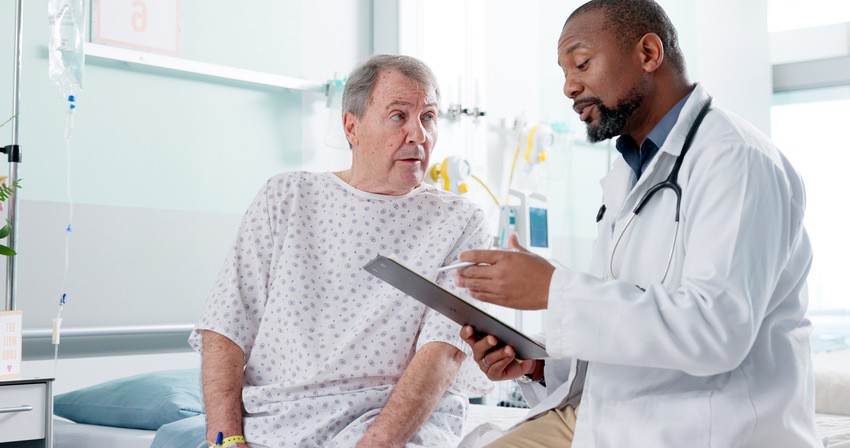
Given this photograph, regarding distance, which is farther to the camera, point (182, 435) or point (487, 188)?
point (487, 188)

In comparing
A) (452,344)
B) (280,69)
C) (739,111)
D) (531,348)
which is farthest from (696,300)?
(739,111)

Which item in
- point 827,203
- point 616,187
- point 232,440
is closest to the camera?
point 616,187

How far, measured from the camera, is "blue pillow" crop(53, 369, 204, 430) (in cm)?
233

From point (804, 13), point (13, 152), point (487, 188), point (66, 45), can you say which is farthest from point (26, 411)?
point (804, 13)

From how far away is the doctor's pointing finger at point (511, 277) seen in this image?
49.7 inches

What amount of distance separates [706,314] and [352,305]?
81 centimetres

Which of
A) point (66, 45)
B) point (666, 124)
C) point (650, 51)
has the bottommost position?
point (666, 124)

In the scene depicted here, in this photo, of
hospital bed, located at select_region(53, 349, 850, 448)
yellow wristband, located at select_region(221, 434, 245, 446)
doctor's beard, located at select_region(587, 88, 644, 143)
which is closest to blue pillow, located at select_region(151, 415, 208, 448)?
hospital bed, located at select_region(53, 349, 850, 448)

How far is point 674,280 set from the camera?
4.25 feet

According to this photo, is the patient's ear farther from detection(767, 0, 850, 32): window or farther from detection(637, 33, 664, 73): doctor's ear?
detection(767, 0, 850, 32): window

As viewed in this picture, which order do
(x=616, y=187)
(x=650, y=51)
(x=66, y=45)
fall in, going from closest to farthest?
(x=650, y=51) → (x=616, y=187) → (x=66, y=45)

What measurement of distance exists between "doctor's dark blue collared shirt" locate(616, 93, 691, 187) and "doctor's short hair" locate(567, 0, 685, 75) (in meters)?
0.08

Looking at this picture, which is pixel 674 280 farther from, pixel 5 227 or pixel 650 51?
pixel 5 227

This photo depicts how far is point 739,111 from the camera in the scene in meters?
5.80
